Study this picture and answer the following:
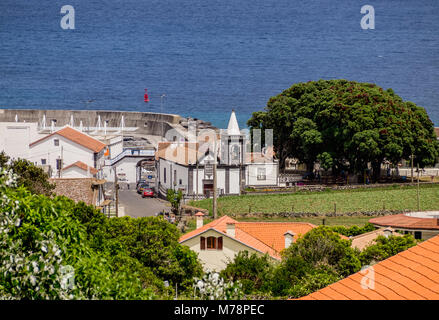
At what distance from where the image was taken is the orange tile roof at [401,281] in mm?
8789

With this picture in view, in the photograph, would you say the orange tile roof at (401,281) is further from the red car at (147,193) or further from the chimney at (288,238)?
the red car at (147,193)

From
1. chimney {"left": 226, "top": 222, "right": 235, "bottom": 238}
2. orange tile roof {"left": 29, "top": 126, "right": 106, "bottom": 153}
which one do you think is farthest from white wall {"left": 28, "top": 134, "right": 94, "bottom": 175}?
chimney {"left": 226, "top": 222, "right": 235, "bottom": 238}

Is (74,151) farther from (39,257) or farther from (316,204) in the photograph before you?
(39,257)

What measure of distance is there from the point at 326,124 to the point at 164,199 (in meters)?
18.2

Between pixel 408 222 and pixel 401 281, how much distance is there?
23.1 m

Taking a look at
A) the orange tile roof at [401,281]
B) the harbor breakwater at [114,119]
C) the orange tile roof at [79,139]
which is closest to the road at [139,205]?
the orange tile roof at [79,139]

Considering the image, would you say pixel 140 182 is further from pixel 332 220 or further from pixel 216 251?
pixel 216 251

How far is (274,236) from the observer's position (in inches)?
1150

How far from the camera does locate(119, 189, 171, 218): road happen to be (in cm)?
4369

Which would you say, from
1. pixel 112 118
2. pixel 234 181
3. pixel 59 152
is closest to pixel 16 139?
pixel 59 152

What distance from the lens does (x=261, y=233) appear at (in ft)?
96.6

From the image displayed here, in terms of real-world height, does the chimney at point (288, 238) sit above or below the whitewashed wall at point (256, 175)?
below

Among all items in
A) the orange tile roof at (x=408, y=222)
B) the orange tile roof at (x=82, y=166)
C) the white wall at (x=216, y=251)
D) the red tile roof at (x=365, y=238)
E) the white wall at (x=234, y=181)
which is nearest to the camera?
the white wall at (x=216, y=251)

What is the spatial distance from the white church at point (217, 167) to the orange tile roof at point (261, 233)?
20.6 m
